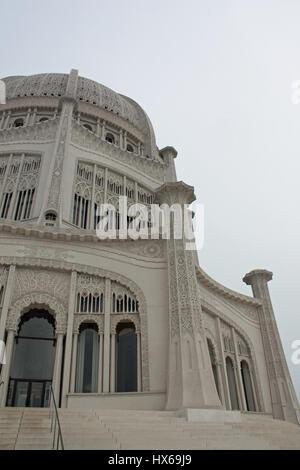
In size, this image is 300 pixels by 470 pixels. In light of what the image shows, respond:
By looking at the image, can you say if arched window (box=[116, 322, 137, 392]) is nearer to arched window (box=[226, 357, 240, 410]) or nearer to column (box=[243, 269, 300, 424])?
arched window (box=[226, 357, 240, 410])

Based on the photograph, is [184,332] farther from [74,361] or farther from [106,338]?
[74,361]

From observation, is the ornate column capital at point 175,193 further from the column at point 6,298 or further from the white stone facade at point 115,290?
the column at point 6,298

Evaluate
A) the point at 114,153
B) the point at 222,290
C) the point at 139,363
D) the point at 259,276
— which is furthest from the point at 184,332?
the point at 114,153

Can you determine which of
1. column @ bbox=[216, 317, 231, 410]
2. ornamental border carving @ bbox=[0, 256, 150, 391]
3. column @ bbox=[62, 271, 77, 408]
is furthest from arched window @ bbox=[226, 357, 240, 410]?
column @ bbox=[62, 271, 77, 408]

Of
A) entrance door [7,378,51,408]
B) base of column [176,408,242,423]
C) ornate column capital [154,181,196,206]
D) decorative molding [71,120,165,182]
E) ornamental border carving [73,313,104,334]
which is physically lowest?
base of column [176,408,242,423]

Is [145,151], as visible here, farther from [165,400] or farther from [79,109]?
[165,400]

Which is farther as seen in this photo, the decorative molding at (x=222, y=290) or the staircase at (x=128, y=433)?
the decorative molding at (x=222, y=290)

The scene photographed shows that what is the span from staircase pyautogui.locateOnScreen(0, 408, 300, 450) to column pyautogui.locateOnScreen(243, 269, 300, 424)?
8.18 meters

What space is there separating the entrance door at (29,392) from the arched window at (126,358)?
224 cm

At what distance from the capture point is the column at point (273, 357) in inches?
618

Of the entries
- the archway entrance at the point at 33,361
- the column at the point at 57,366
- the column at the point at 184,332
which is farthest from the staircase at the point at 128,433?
the archway entrance at the point at 33,361

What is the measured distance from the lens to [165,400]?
10.4m

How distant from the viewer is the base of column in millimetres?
8906

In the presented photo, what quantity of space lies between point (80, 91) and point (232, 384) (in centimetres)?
2097
